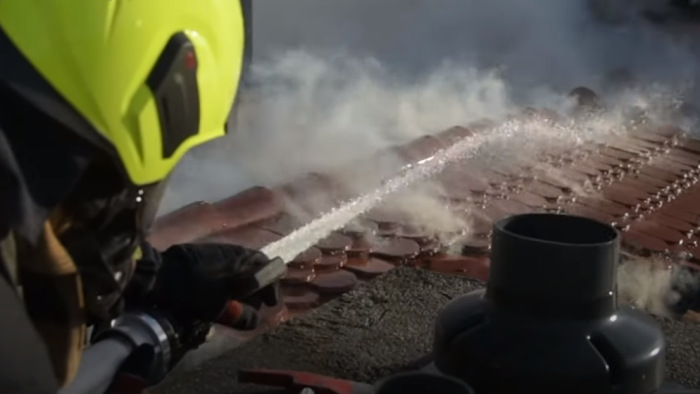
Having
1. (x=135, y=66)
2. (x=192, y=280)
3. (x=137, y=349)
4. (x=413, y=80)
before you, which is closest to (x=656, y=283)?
(x=192, y=280)

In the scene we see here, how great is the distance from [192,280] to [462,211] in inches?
74.9

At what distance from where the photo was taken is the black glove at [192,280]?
228cm

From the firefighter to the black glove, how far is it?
33 centimetres

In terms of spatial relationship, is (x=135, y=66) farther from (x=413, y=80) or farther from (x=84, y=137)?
(x=413, y=80)

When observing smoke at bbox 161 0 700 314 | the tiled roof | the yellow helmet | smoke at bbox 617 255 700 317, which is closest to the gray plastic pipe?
the yellow helmet

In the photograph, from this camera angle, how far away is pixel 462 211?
4.07 meters

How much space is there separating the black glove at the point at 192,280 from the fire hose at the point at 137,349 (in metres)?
0.02

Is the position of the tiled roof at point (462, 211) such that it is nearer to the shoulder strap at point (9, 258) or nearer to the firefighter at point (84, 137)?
the firefighter at point (84, 137)

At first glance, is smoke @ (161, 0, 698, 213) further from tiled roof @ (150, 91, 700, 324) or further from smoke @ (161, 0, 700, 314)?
tiled roof @ (150, 91, 700, 324)

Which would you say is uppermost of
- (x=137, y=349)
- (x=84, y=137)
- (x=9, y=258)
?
(x=84, y=137)

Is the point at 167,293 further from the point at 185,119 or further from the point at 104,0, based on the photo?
the point at 104,0

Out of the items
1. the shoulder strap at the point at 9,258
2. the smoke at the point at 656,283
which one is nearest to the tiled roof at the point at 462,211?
the smoke at the point at 656,283

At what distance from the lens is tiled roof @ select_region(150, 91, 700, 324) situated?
3.46 metres

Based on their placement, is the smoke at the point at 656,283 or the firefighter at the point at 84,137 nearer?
the firefighter at the point at 84,137
